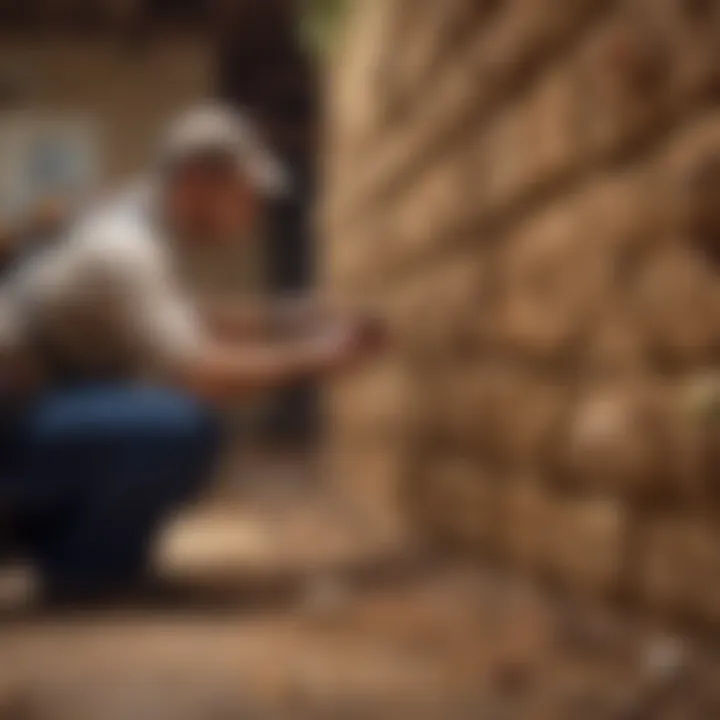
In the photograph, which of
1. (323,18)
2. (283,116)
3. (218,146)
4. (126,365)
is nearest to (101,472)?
(126,365)

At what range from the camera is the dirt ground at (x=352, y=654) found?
4.65 ft

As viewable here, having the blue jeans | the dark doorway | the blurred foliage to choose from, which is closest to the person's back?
the blue jeans

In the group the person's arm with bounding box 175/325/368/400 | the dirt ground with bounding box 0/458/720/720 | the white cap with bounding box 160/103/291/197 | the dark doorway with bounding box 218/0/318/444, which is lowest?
the dirt ground with bounding box 0/458/720/720

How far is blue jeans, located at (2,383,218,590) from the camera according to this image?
2.26m

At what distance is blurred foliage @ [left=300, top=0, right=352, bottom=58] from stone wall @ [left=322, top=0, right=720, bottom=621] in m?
0.35

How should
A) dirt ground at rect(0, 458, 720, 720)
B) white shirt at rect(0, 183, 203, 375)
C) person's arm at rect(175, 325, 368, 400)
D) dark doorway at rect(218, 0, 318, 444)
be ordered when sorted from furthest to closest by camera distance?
dark doorway at rect(218, 0, 318, 444)
person's arm at rect(175, 325, 368, 400)
white shirt at rect(0, 183, 203, 375)
dirt ground at rect(0, 458, 720, 720)

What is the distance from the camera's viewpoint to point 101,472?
7.60 ft

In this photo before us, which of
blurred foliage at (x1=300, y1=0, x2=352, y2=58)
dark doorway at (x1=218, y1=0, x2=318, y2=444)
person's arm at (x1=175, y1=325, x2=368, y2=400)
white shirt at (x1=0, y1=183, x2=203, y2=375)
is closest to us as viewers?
white shirt at (x1=0, y1=183, x2=203, y2=375)

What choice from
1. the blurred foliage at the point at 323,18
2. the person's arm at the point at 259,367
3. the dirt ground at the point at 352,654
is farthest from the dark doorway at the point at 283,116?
the dirt ground at the point at 352,654

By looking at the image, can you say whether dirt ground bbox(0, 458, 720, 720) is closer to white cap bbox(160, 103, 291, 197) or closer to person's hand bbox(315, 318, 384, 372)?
person's hand bbox(315, 318, 384, 372)

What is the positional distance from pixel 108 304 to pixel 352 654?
0.84m

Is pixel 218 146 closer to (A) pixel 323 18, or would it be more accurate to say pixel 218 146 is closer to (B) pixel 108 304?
(B) pixel 108 304

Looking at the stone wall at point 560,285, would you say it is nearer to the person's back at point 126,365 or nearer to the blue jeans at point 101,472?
the person's back at point 126,365

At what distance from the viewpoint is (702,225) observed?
141 centimetres
